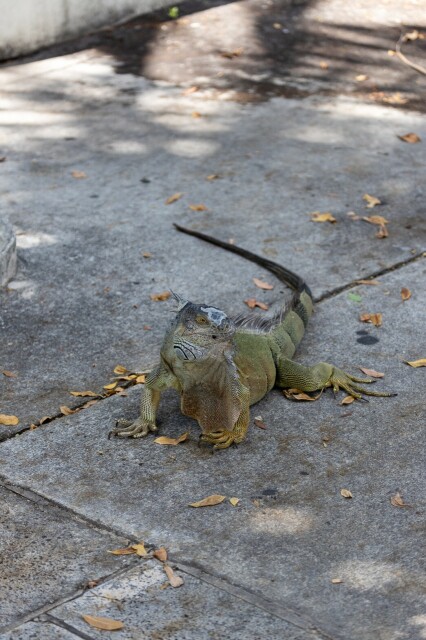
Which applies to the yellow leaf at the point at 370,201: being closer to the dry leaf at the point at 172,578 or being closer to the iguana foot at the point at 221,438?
the iguana foot at the point at 221,438

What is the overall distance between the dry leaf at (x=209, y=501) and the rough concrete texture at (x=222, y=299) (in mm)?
34

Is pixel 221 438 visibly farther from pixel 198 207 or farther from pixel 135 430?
pixel 198 207

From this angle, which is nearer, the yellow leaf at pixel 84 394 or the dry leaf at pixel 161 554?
the dry leaf at pixel 161 554

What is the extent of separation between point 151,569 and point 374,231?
3.29 metres

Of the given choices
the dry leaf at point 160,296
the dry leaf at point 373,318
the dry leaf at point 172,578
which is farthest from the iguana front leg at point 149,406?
the dry leaf at point 373,318

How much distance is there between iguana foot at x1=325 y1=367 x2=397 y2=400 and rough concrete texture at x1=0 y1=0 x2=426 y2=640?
58 mm

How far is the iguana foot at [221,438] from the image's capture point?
14.1ft

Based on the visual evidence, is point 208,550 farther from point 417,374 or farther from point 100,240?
point 100,240

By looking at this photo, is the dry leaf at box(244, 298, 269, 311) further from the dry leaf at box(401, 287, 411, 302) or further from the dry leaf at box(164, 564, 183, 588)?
the dry leaf at box(164, 564, 183, 588)

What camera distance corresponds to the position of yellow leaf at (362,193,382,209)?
6641 millimetres

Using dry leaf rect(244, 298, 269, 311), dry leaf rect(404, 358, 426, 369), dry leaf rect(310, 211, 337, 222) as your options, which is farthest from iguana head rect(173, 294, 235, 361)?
dry leaf rect(310, 211, 337, 222)

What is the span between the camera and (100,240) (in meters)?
6.20

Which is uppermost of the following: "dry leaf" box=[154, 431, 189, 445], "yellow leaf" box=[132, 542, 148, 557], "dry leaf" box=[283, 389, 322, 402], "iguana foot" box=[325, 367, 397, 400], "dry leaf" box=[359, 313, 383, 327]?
"yellow leaf" box=[132, 542, 148, 557]

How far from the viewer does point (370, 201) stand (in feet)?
21.9
